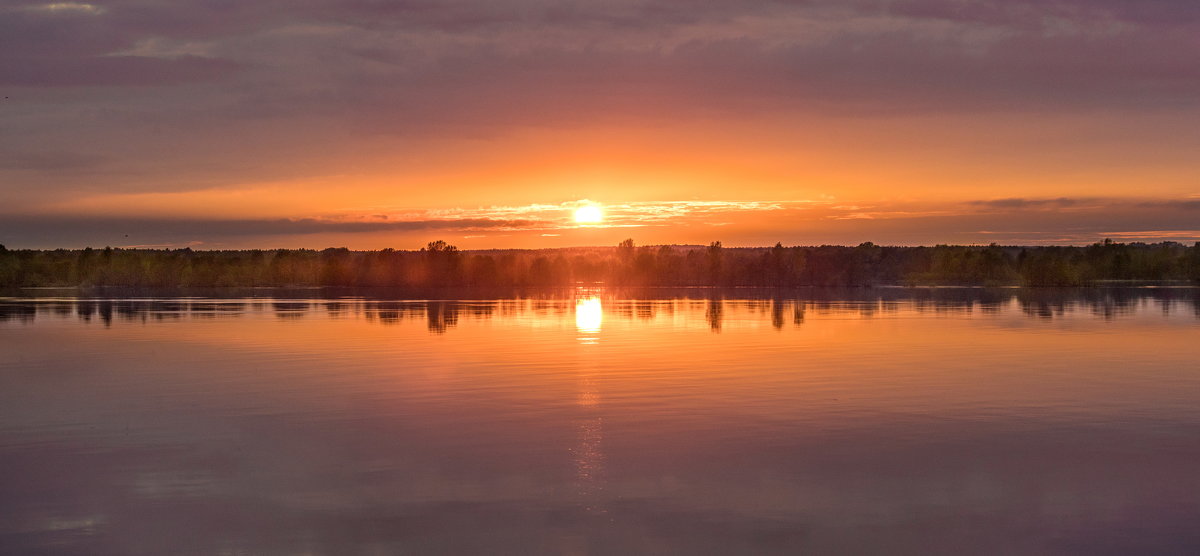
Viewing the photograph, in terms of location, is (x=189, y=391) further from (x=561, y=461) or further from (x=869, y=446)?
(x=869, y=446)

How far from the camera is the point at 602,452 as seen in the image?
2023 cm

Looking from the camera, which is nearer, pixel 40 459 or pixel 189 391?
pixel 40 459

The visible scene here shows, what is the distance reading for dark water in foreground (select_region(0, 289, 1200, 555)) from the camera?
1453 centimetres

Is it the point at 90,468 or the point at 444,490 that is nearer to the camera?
the point at 444,490

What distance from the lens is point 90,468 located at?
741 inches

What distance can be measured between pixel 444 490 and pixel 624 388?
13844 mm

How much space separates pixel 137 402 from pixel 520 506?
17.0 metres

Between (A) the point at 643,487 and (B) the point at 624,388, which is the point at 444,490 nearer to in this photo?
(A) the point at 643,487

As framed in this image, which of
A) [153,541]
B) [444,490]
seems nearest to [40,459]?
[153,541]

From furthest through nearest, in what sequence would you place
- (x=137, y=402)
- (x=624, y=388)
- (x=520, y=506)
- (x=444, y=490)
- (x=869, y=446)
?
(x=624, y=388) → (x=137, y=402) → (x=869, y=446) → (x=444, y=490) → (x=520, y=506)

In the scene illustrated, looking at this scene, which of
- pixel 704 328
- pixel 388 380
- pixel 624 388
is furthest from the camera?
pixel 704 328

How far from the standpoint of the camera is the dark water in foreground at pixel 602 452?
14.5m

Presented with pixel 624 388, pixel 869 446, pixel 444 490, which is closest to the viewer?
pixel 444 490

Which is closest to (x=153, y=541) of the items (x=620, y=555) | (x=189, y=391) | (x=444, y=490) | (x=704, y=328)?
(x=444, y=490)
